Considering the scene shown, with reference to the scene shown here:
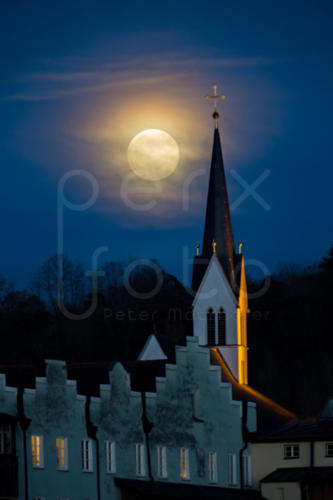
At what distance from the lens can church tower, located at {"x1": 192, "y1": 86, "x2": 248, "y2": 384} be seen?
244 feet

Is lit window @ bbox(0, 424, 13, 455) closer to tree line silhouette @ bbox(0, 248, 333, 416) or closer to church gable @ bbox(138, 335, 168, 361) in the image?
church gable @ bbox(138, 335, 168, 361)

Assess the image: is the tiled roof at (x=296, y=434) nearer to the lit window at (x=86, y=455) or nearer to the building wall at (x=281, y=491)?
the building wall at (x=281, y=491)

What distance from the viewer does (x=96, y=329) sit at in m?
130

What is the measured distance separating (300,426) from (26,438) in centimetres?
1521

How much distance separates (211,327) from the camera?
7488 cm

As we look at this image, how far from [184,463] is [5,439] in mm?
9691

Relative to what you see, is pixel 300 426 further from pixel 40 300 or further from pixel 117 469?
pixel 40 300

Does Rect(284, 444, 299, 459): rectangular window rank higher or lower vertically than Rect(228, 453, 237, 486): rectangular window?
higher

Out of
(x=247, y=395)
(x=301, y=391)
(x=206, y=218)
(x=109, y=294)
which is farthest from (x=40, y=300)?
(x=247, y=395)

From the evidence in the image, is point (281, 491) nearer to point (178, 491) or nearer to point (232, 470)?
point (232, 470)

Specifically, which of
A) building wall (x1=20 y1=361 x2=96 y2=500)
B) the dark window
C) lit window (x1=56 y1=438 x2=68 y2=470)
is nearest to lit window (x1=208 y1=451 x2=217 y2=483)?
building wall (x1=20 y1=361 x2=96 y2=500)

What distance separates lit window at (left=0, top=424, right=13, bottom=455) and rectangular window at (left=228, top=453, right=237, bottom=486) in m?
11.8

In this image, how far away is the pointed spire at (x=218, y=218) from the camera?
253 ft

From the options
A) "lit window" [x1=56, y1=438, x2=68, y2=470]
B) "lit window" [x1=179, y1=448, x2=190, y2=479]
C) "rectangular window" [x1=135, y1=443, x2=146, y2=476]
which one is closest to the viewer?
"lit window" [x1=56, y1=438, x2=68, y2=470]
